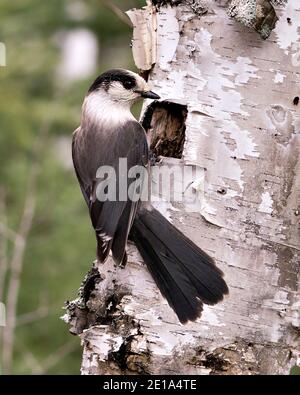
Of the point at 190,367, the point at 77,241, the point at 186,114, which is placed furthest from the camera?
the point at 77,241

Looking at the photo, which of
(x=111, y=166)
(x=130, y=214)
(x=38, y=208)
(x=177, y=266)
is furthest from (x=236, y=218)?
(x=38, y=208)

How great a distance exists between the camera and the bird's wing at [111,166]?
12.0ft

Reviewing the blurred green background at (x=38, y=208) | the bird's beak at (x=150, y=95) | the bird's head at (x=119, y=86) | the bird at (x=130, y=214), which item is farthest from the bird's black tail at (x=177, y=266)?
the blurred green background at (x=38, y=208)

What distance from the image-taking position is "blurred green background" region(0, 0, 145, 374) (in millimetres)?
5770

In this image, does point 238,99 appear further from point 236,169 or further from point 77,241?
point 77,241

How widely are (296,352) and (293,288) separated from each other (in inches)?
10.1

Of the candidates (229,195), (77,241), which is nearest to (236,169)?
(229,195)

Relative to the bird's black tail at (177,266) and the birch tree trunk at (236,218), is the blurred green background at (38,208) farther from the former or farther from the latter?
the birch tree trunk at (236,218)

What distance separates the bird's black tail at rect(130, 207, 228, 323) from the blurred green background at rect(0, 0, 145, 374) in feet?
5.76

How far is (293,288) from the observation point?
3410mm

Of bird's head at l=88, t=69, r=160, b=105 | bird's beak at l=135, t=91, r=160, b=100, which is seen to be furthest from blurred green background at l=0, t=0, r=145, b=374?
bird's beak at l=135, t=91, r=160, b=100

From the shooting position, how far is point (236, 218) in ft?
11.2

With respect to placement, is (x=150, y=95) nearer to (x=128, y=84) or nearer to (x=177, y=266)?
(x=128, y=84)

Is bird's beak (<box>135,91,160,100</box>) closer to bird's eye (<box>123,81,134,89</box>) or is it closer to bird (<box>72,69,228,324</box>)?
bird (<box>72,69,228,324</box>)
